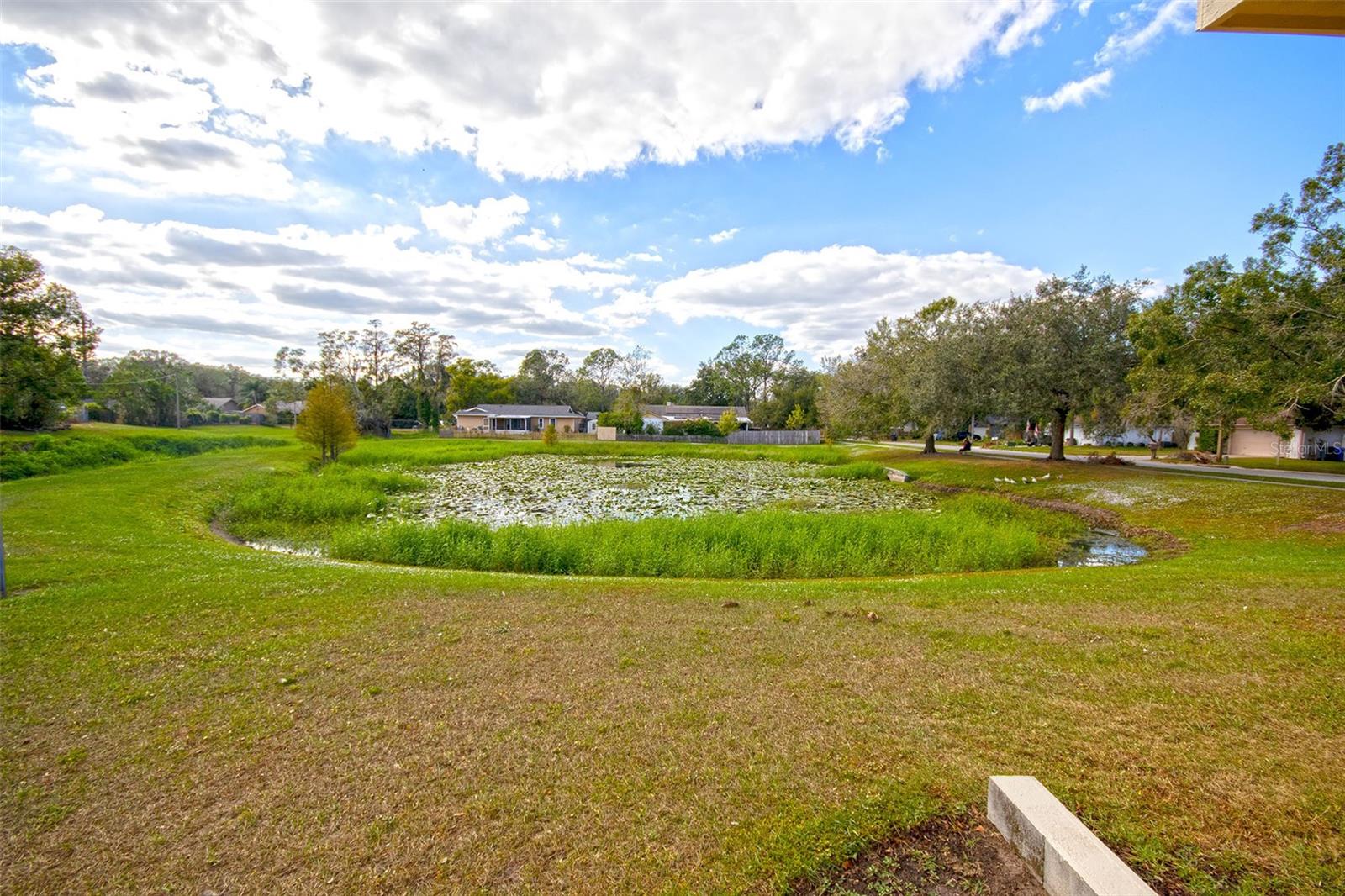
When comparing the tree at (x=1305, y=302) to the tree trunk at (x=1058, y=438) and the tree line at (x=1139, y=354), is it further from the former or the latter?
the tree trunk at (x=1058, y=438)

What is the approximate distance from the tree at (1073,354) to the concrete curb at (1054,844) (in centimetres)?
2390

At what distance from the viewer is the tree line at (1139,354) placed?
13.7m

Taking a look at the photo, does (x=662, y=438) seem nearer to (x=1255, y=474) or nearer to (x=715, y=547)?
(x=1255, y=474)

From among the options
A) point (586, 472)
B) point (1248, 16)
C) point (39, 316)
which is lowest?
point (586, 472)

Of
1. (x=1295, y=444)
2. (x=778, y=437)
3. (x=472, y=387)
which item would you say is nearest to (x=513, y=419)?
(x=472, y=387)

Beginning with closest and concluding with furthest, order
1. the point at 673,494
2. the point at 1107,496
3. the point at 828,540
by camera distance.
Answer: the point at 828,540, the point at 1107,496, the point at 673,494

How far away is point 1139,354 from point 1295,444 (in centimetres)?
2567

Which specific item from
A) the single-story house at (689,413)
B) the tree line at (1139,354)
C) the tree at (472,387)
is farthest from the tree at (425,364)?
the tree line at (1139,354)

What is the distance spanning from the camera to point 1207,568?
341 inches

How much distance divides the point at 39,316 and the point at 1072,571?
3457 centimetres

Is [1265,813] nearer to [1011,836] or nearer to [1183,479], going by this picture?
[1011,836]

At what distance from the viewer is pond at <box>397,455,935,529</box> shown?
16172mm

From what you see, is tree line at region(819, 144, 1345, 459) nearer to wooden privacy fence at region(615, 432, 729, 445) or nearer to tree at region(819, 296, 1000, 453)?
tree at region(819, 296, 1000, 453)

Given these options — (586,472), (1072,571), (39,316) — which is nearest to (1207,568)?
(1072,571)
